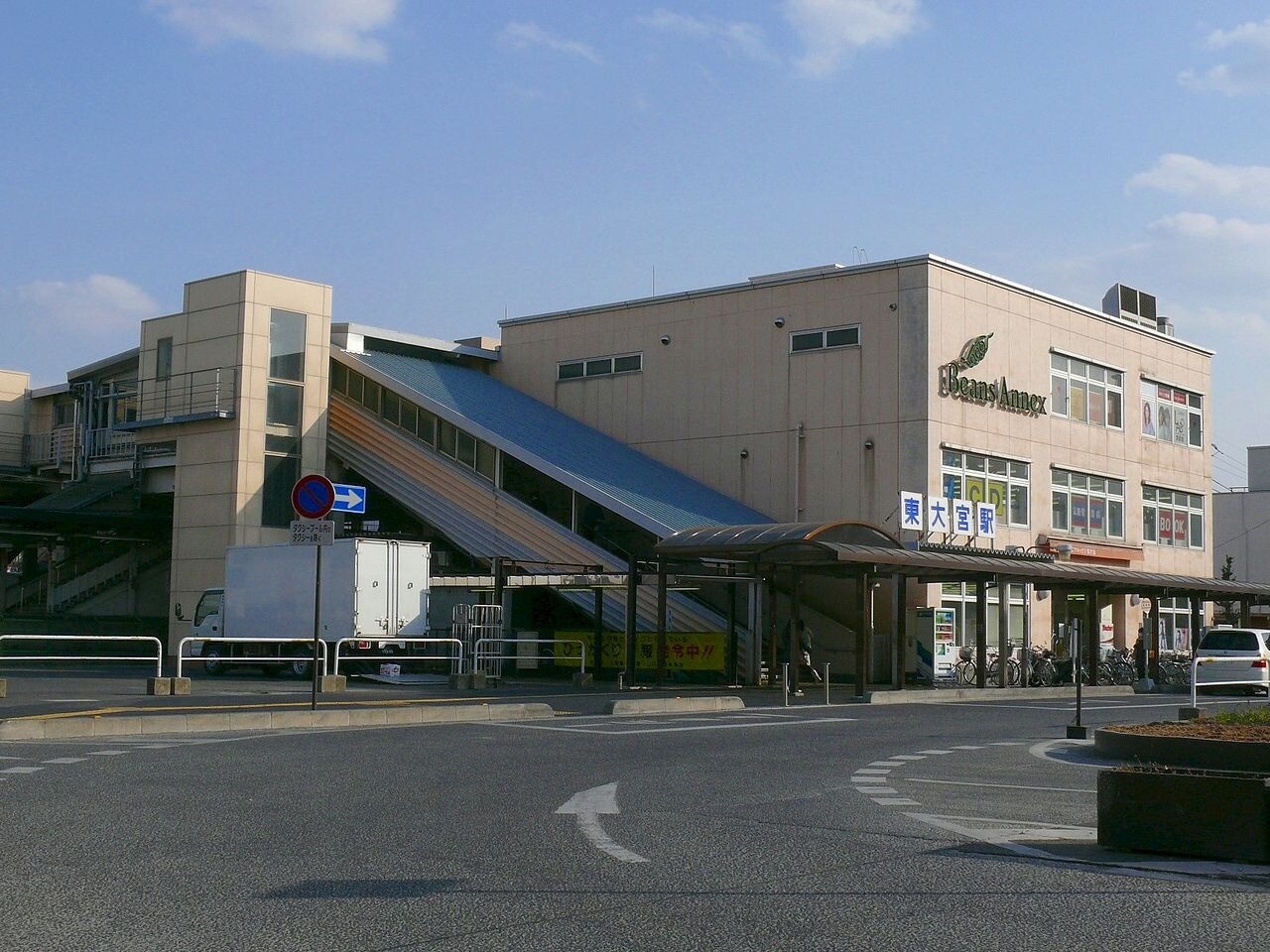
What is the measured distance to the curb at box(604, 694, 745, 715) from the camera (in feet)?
81.8

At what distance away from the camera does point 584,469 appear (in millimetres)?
41531

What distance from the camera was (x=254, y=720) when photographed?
1962 cm

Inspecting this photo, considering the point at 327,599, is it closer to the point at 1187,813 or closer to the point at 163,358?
the point at 163,358

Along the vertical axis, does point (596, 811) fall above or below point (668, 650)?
below

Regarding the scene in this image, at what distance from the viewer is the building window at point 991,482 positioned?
42688 mm

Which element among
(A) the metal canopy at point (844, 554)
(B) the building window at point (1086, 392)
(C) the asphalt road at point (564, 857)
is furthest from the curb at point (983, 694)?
(C) the asphalt road at point (564, 857)

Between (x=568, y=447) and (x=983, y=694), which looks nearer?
(x=983, y=694)

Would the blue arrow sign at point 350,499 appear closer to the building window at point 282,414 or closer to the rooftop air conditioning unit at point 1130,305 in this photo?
the building window at point 282,414

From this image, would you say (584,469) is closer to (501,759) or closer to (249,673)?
(249,673)

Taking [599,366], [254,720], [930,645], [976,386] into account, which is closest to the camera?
[254,720]

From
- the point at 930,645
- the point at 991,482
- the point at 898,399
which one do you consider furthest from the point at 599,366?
the point at 930,645

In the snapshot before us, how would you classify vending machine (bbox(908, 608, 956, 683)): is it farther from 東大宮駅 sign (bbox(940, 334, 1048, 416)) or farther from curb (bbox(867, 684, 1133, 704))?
東大宮駅 sign (bbox(940, 334, 1048, 416))

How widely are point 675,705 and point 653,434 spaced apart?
22.0 meters

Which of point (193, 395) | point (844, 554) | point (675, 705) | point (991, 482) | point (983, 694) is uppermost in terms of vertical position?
point (193, 395)
